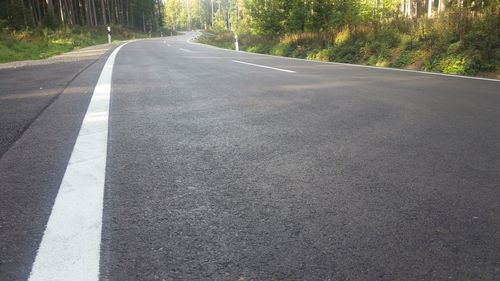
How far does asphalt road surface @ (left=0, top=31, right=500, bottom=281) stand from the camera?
1.62 meters

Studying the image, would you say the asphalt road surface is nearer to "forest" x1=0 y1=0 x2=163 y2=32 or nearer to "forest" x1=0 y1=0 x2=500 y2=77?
"forest" x1=0 y1=0 x2=500 y2=77

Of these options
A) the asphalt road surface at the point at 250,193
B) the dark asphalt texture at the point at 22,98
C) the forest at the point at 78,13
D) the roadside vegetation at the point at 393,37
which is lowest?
the asphalt road surface at the point at 250,193

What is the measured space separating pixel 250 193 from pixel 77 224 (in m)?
0.90

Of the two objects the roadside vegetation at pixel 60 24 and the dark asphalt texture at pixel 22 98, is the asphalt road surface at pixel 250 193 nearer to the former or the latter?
the dark asphalt texture at pixel 22 98

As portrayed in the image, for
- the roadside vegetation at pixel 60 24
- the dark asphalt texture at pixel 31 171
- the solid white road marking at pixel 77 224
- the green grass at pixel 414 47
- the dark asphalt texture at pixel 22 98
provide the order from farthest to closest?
the roadside vegetation at pixel 60 24, the green grass at pixel 414 47, the dark asphalt texture at pixel 22 98, the dark asphalt texture at pixel 31 171, the solid white road marking at pixel 77 224

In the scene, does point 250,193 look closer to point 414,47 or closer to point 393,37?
point 414,47

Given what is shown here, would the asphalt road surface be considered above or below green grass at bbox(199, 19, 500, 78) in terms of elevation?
below

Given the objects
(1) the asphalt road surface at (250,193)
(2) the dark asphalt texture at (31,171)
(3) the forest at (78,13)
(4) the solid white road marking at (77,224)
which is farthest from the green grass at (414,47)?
(3) the forest at (78,13)

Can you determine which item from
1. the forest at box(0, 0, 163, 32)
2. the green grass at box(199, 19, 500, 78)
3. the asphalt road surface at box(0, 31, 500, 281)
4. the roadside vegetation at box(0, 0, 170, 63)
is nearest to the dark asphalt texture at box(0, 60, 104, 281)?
the asphalt road surface at box(0, 31, 500, 281)

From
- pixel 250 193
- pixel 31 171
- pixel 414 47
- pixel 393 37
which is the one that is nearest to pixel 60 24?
pixel 393 37

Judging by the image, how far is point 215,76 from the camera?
25.9ft

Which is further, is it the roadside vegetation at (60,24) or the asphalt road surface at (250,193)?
the roadside vegetation at (60,24)

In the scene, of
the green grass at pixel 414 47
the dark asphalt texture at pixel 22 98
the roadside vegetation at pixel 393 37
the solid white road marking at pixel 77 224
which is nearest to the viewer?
the solid white road marking at pixel 77 224

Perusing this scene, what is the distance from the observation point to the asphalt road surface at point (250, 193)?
1.62m
